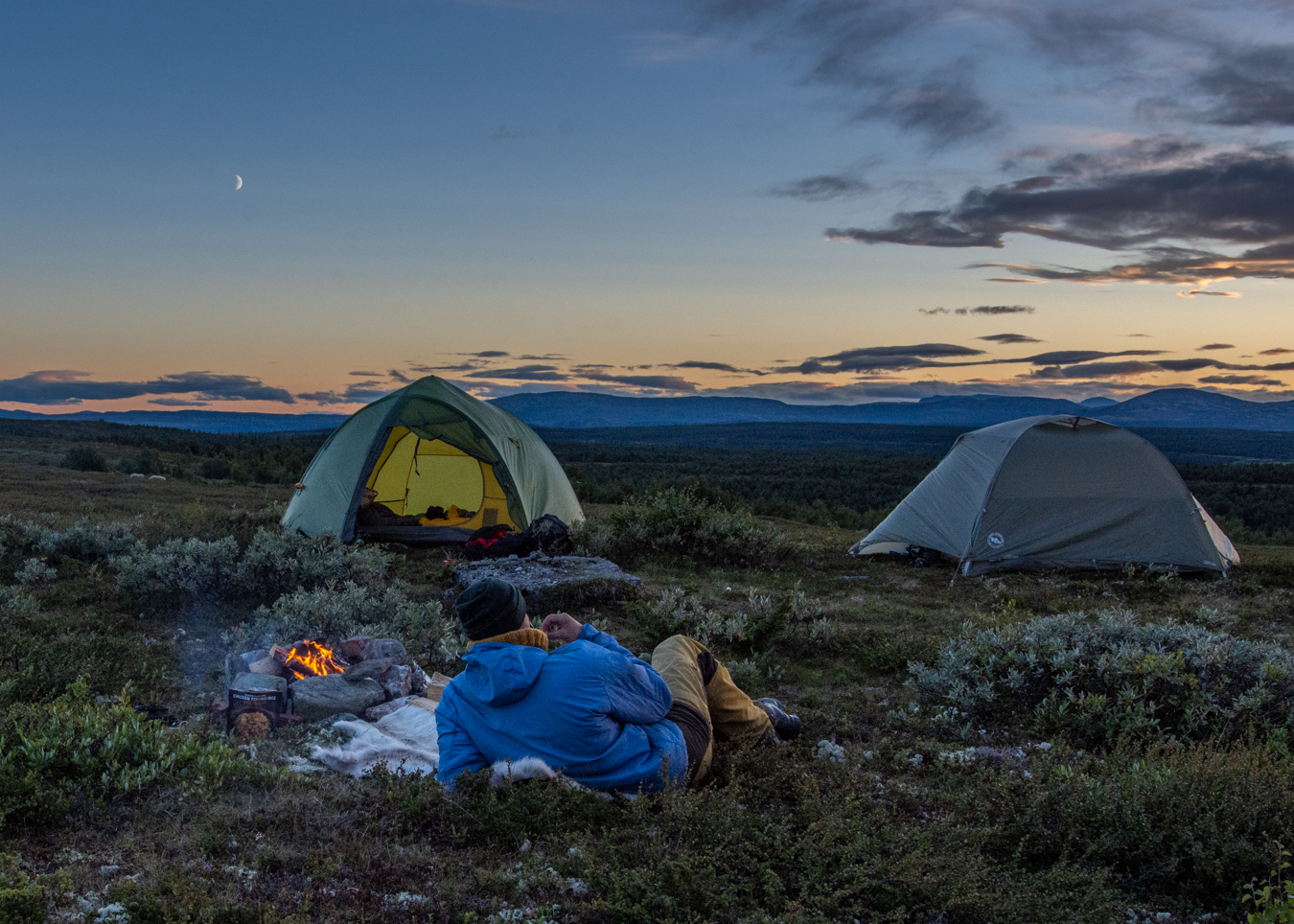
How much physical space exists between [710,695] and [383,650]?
3.26 meters

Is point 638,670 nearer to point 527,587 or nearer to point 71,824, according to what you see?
point 71,824

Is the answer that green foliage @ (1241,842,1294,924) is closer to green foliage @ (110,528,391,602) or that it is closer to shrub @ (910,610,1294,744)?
shrub @ (910,610,1294,744)

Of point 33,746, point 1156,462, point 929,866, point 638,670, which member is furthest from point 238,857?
point 1156,462

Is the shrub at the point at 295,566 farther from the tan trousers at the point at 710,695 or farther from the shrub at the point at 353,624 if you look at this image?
the tan trousers at the point at 710,695

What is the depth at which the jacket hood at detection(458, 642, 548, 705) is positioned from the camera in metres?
3.85

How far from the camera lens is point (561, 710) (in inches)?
152

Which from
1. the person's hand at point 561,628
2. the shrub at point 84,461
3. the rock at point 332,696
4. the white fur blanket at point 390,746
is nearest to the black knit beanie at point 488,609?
the person's hand at point 561,628

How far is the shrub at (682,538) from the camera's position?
12.4 m

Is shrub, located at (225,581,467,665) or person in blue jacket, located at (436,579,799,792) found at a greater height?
person in blue jacket, located at (436,579,799,792)

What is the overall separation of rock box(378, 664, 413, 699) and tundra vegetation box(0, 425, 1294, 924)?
24.6 inches

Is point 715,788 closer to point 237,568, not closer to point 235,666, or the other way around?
point 235,666

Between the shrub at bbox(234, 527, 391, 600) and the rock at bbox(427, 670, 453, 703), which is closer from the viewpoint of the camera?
the rock at bbox(427, 670, 453, 703)

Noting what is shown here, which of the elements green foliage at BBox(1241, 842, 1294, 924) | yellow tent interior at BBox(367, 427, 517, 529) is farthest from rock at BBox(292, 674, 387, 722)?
yellow tent interior at BBox(367, 427, 517, 529)

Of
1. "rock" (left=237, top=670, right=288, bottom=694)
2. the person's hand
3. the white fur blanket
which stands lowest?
the white fur blanket
